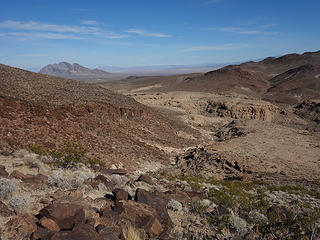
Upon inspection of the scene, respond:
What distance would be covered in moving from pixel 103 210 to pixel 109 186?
2237 millimetres

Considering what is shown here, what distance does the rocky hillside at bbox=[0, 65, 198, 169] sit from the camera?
1162 centimetres

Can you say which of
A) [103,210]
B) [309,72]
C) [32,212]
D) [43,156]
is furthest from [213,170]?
[309,72]

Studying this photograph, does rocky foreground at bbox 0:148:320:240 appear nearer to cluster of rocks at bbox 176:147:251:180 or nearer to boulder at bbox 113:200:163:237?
boulder at bbox 113:200:163:237

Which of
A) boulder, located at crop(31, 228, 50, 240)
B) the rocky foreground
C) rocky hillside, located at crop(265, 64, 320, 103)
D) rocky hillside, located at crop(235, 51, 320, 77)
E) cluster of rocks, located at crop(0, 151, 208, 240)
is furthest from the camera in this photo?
rocky hillside, located at crop(235, 51, 320, 77)

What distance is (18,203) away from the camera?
4.87 m

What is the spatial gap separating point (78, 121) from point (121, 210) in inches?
418

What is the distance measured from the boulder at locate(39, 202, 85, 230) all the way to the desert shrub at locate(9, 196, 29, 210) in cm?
68

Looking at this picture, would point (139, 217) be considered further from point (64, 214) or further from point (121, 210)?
point (64, 214)

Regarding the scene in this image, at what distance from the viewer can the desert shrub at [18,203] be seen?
15.9 feet

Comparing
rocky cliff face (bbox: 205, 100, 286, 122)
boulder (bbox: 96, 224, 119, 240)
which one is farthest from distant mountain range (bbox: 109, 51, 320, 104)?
boulder (bbox: 96, 224, 119, 240)

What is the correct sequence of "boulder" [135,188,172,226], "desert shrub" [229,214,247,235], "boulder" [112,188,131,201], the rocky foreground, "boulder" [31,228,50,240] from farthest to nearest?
"boulder" [112,188,131,201], "desert shrub" [229,214,247,235], "boulder" [135,188,172,226], the rocky foreground, "boulder" [31,228,50,240]

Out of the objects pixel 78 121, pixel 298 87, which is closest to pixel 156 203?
pixel 78 121

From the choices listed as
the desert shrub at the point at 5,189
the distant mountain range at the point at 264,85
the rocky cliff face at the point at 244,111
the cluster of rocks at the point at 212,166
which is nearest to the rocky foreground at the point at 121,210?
the desert shrub at the point at 5,189

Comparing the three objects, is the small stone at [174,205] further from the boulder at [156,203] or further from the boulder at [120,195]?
the boulder at [120,195]
